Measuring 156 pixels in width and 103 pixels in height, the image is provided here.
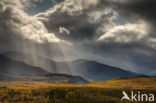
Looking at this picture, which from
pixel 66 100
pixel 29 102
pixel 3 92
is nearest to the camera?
pixel 29 102

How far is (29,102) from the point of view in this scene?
28.2 metres

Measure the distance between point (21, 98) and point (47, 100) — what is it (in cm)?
514

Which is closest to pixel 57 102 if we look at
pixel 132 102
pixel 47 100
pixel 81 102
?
pixel 47 100

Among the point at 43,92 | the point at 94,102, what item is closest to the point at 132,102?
the point at 94,102

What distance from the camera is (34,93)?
33562 millimetres

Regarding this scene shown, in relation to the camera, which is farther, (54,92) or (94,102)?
(54,92)

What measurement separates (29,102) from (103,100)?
14.1 meters

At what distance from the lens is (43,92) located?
34.2m

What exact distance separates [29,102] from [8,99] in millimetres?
4170

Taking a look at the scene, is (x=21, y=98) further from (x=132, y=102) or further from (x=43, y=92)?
(x=132, y=102)

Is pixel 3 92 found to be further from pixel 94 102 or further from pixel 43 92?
pixel 94 102

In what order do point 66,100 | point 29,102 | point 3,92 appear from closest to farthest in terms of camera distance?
point 29,102, point 66,100, point 3,92

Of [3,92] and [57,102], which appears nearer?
[57,102]

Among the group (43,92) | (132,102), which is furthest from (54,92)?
(132,102)
